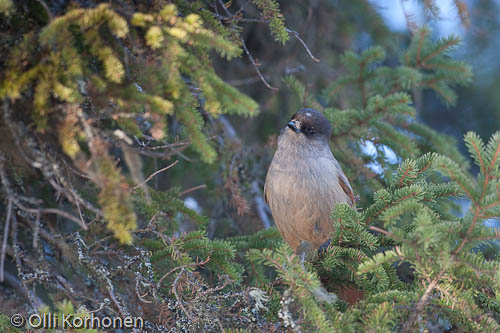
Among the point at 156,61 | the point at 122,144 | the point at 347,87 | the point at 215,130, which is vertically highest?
the point at 156,61

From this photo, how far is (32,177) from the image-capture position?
3363 millimetres

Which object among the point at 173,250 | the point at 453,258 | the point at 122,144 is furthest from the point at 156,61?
the point at 453,258

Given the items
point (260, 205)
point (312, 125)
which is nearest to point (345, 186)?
point (312, 125)

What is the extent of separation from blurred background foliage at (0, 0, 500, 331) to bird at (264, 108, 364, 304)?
25 centimetres

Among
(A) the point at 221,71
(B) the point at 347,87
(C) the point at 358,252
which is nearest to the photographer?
(C) the point at 358,252

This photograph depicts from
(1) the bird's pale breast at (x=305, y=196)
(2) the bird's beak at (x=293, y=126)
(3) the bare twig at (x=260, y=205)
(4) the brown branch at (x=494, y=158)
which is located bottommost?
(3) the bare twig at (x=260, y=205)

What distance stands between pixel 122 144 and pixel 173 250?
834 mm

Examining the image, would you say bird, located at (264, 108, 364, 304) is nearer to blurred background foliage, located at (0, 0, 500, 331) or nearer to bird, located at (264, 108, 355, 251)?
bird, located at (264, 108, 355, 251)

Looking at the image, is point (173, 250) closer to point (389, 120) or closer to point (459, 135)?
point (389, 120)

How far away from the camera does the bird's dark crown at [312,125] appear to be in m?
4.28

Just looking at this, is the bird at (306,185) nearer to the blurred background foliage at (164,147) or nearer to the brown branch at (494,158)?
the blurred background foliage at (164,147)

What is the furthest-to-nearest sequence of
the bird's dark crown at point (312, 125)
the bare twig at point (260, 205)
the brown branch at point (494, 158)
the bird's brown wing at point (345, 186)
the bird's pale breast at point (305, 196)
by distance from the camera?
the bare twig at point (260, 205)
the bird's dark crown at point (312, 125)
the bird's brown wing at point (345, 186)
the bird's pale breast at point (305, 196)
the brown branch at point (494, 158)

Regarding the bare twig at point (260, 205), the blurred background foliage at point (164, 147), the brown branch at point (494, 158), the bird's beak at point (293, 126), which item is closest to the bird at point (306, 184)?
the bird's beak at point (293, 126)

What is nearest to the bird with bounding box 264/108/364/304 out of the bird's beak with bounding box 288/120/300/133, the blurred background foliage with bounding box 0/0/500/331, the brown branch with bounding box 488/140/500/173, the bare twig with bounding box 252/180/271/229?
the bird's beak with bounding box 288/120/300/133
